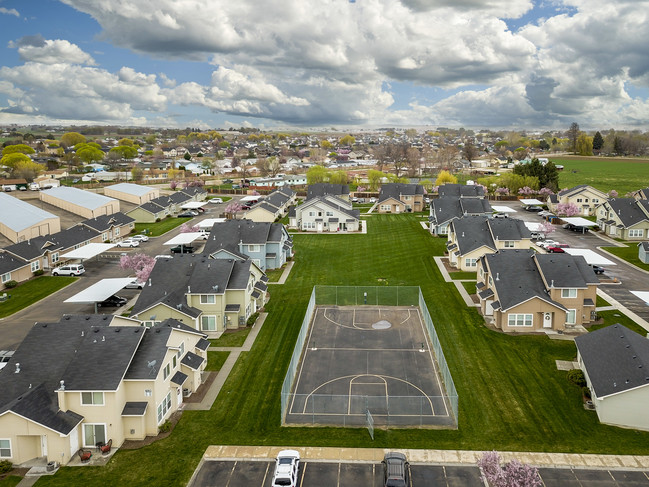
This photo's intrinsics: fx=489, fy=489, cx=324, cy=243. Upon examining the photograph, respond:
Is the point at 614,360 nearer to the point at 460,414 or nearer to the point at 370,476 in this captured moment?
the point at 460,414

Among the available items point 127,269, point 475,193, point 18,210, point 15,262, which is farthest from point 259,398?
point 475,193

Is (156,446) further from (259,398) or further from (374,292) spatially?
(374,292)

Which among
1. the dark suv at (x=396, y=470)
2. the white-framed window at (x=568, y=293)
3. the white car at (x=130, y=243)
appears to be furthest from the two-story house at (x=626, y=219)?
the white car at (x=130, y=243)

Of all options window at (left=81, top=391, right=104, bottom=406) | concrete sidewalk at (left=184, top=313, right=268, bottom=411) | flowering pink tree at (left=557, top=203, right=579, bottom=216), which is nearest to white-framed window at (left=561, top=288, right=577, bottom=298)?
concrete sidewalk at (left=184, top=313, right=268, bottom=411)

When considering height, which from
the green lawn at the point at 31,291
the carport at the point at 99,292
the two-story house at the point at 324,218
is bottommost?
the green lawn at the point at 31,291

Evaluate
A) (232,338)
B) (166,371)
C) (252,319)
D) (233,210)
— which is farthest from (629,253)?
(233,210)

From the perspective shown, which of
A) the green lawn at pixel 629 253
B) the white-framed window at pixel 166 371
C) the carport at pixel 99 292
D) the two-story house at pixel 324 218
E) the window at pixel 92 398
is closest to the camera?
the window at pixel 92 398

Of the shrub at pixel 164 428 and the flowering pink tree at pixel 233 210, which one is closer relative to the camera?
the shrub at pixel 164 428

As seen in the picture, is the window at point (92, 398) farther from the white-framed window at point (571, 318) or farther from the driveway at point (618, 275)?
the driveway at point (618, 275)
